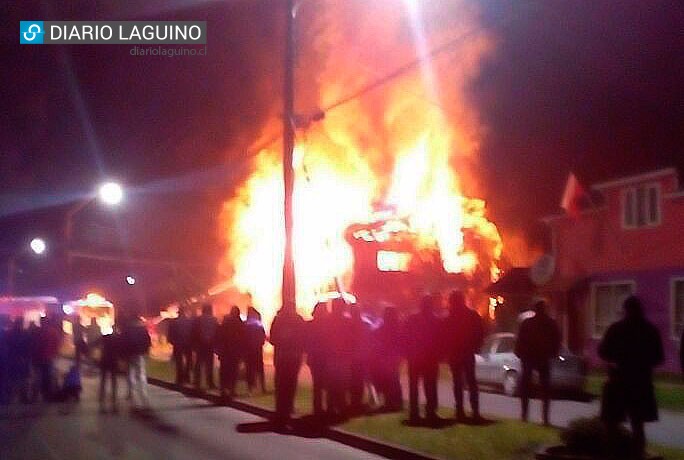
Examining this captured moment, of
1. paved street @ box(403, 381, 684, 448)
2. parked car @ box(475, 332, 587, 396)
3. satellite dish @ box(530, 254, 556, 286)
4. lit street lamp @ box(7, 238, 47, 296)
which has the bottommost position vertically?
paved street @ box(403, 381, 684, 448)

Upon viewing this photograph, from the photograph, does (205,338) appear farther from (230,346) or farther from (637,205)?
(637,205)

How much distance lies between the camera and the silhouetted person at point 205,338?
67.0ft

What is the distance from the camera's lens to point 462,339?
1445 cm

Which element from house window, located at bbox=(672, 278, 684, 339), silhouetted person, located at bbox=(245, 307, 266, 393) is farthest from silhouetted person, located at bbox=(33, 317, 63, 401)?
house window, located at bbox=(672, 278, 684, 339)

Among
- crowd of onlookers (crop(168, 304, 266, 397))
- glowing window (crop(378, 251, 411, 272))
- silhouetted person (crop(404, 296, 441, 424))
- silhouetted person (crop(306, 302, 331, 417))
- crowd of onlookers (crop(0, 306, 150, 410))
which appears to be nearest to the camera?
silhouetted person (crop(404, 296, 441, 424))

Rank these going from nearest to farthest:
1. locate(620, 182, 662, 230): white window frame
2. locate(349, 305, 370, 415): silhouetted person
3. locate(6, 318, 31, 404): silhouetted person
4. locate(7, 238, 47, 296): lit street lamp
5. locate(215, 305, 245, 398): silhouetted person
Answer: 1. locate(349, 305, 370, 415): silhouetted person
2. locate(215, 305, 245, 398): silhouetted person
3. locate(6, 318, 31, 404): silhouetted person
4. locate(620, 182, 662, 230): white window frame
5. locate(7, 238, 47, 296): lit street lamp

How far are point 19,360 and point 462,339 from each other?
9.38m

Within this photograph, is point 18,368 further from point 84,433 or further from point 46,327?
point 84,433

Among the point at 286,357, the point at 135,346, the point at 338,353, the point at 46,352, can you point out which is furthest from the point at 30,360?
the point at 338,353

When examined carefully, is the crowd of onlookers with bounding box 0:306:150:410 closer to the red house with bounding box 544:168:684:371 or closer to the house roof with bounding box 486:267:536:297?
the red house with bounding box 544:168:684:371

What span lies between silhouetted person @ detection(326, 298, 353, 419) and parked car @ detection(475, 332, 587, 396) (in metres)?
4.32

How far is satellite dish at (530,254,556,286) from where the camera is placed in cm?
3172

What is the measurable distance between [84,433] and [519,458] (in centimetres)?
631

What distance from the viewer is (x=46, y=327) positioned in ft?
64.2
